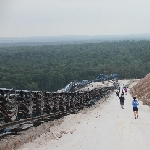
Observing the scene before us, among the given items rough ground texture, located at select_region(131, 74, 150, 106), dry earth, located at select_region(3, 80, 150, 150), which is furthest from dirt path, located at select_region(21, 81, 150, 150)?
rough ground texture, located at select_region(131, 74, 150, 106)

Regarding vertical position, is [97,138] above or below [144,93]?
above

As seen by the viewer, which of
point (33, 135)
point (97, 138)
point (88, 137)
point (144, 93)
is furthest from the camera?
point (144, 93)

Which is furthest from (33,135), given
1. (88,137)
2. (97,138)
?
(97,138)

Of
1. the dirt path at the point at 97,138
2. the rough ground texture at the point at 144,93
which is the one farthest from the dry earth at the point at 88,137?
the rough ground texture at the point at 144,93

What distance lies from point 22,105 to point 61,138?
2915 mm

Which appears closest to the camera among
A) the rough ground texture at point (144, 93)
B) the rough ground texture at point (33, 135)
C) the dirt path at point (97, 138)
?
the rough ground texture at point (33, 135)

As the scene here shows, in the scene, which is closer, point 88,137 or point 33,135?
point 33,135

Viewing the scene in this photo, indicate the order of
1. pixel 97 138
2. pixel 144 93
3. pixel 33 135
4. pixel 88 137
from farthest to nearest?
pixel 144 93
pixel 88 137
pixel 97 138
pixel 33 135

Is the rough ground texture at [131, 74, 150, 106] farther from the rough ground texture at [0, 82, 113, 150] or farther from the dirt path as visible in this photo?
the rough ground texture at [0, 82, 113, 150]

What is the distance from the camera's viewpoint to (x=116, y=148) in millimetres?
13289

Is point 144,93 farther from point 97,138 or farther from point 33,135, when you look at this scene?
point 33,135

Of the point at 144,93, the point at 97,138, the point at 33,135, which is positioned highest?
the point at 33,135

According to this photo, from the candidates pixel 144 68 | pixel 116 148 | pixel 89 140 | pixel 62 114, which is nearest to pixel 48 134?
pixel 89 140

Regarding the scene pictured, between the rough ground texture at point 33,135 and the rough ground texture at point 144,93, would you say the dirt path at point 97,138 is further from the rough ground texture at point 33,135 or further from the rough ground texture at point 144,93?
the rough ground texture at point 144,93
